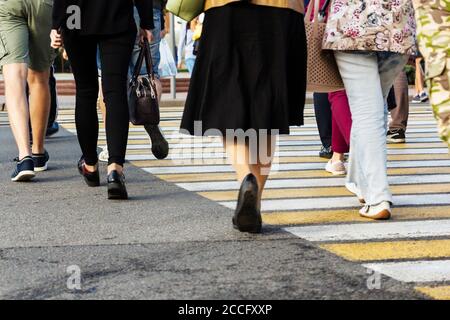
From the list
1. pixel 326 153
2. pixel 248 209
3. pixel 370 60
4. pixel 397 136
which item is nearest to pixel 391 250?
pixel 248 209

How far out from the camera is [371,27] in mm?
5883

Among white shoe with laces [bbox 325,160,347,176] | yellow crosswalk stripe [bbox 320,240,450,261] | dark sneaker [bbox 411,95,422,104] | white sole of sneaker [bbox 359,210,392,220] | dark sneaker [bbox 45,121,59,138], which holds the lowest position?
dark sneaker [bbox 411,95,422,104]

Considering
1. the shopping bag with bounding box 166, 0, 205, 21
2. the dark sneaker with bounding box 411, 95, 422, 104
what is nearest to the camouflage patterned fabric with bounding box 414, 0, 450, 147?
the shopping bag with bounding box 166, 0, 205, 21

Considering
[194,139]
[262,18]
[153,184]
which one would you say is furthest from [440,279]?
[194,139]

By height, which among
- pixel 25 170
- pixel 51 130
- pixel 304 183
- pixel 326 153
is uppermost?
pixel 25 170

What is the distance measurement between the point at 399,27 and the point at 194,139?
5.58 meters

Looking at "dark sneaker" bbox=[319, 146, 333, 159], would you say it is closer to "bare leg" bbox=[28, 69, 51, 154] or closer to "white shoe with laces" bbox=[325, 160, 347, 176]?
"white shoe with laces" bbox=[325, 160, 347, 176]

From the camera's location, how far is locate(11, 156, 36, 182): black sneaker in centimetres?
769

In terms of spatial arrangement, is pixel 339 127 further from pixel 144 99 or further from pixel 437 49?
pixel 437 49

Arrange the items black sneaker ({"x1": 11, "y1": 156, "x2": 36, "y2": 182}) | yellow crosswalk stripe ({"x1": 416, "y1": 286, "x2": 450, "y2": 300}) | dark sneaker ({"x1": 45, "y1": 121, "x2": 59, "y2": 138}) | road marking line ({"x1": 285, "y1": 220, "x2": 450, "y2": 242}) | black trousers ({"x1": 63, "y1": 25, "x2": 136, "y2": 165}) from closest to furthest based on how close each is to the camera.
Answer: yellow crosswalk stripe ({"x1": 416, "y1": 286, "x2": 450, "y2": 300}), road marking line ({"x1": 285, "y1": 220, "x2": 450, "y2": 242}), black trousers ({"x1": 63, "y1": 25, "x2": 136, "y2": 165}), black sneaker ({"x1": 11, "y1": 156, "x2": 36, "y2": 182}), dark sneaker ({"x1": 45, "y1": 121, "x2": 59, "y2": 138})

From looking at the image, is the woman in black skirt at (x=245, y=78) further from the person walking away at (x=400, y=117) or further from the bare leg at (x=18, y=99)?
the person walking away at (x=400, y=117)

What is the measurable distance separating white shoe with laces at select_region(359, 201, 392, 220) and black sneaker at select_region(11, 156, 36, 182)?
8.96 feet

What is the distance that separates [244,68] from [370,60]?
938 millimetres

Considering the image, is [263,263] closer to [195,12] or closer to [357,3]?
[195,12]
